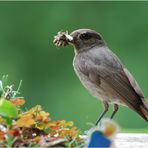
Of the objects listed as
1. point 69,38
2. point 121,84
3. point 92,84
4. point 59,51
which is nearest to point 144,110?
point 121,84

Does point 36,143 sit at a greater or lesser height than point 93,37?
lesser

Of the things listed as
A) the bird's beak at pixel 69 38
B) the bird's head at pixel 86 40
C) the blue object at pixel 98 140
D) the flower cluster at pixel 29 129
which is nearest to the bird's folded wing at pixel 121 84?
the bird's beak at pixel 69 38

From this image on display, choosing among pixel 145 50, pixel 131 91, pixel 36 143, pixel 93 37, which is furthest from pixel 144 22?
pixel 36 143

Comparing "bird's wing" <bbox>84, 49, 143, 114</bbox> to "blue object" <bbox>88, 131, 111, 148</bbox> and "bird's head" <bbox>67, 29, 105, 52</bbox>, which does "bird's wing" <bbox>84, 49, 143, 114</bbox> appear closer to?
"bird's head" <bbox>67, 29, 105, 52</bbox>

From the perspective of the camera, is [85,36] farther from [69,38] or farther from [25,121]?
[25,121]

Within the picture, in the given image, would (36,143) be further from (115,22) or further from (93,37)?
(115,22)

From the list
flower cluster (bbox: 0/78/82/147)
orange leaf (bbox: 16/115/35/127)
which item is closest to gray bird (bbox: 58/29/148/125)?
flower cluster (bbox: 0/78/82/147)

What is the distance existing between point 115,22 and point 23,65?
964 mm

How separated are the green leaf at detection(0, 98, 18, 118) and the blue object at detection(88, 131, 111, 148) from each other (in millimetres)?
357

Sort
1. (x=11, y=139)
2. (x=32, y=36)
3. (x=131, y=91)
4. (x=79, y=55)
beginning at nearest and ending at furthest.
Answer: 1. (x=11, y=139)
2. (x=131, y=91)
3. (x=79, y=55)
4. (x=32, y=36)

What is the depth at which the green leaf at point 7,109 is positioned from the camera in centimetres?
308

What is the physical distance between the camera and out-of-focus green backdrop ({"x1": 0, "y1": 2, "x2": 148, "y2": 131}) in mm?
7605

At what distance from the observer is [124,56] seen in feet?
25.7

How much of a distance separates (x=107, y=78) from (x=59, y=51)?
3224 millimetres
